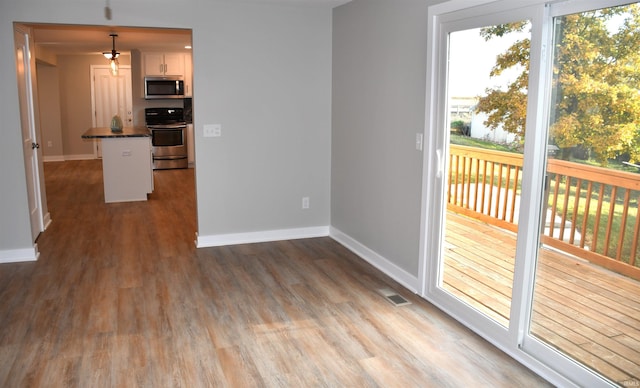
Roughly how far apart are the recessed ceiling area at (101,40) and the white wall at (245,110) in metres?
1.75

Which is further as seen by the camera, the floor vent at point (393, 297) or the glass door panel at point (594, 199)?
the floor vent at point (393, 297)

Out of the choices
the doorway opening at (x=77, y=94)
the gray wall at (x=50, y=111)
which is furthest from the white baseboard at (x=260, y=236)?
the gray wall at (x=50, y=111)

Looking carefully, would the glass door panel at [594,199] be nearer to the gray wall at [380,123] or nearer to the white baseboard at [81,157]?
the gray wall at [380,123]

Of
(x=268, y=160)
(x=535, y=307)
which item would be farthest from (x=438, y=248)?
(x=268, y=160)

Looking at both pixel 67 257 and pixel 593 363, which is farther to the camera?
pixel 67 257

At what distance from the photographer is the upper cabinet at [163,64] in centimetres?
973

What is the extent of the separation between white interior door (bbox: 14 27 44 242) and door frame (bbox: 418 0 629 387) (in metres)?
3.38

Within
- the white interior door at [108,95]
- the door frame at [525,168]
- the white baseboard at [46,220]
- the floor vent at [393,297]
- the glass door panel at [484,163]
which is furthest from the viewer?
the white interior door at [108,95]

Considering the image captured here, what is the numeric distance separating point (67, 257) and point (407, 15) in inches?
139

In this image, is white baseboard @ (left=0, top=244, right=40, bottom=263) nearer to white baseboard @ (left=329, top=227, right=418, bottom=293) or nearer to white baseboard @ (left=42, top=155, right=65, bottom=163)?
white baseboard @ (left=329, top=227, right=418, bottom=293)

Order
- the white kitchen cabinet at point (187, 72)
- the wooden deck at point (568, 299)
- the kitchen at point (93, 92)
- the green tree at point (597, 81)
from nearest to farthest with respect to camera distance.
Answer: the green tree at point (597, 81) < the wooden deck at point (568, 299) < the kitchen at point (93, 92) < the white kitchen cabinet at point (187, 72)

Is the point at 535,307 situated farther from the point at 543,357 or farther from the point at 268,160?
the point at 268,160

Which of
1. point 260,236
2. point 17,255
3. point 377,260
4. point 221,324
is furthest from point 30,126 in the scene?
point 377,260

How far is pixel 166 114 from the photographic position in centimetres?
1009
